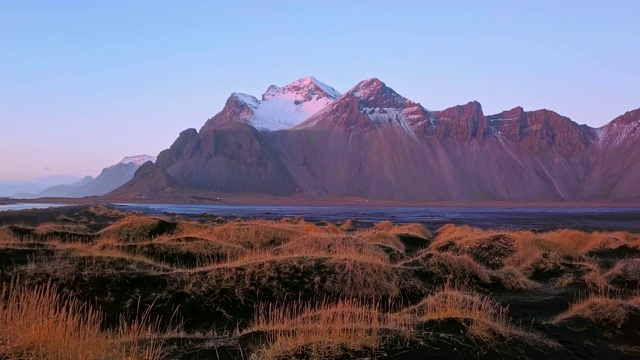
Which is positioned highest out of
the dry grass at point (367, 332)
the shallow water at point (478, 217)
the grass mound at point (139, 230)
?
the grass mound at point (139, 230)

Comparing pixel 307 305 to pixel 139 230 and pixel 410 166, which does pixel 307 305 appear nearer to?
pixel 139 230

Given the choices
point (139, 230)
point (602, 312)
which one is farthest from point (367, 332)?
point (139, 230)

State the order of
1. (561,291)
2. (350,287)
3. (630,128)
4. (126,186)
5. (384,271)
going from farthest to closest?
1. (630,128)
2. (126,186)
3. (561,291)
4. (384,271)
5. (350,287)

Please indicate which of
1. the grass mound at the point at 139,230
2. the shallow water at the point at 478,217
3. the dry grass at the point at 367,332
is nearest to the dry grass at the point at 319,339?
the dry grass at the point at 367,332

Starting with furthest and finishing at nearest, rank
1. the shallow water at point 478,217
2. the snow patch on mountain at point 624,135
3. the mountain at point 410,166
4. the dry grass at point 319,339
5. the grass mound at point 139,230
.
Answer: the snow patch on mountain at point 624,135
the mountain at point 410,166
the shallow water at point 478,217
the grass mound at point 139,230
the dry grass at point 319,339

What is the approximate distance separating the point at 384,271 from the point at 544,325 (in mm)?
4701

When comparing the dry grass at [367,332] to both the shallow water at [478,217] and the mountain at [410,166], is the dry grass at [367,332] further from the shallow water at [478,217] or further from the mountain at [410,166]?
the mountain at [410,166]

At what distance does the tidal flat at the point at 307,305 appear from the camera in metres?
7.75

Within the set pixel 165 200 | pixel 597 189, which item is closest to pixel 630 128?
pixel 597 189

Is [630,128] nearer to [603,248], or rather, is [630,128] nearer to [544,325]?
[603,248]

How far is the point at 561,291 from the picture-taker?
53.5 ft

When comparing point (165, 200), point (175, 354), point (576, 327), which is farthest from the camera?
point (165, 200)

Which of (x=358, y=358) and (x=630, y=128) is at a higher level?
(x=630, y=128)

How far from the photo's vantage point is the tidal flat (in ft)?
25.4
